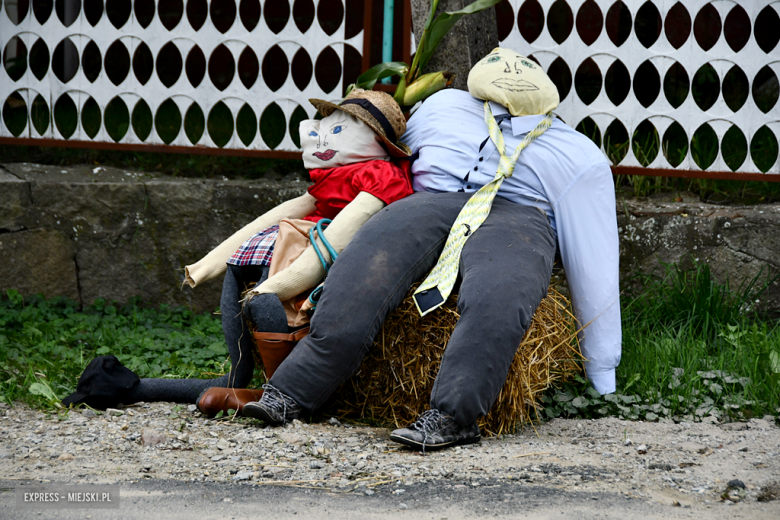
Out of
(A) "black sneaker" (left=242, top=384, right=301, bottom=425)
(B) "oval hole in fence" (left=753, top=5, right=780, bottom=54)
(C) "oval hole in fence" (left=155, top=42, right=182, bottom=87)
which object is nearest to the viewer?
(A) "black sneaker" (left=242, top=384, right=301, bottom=425)

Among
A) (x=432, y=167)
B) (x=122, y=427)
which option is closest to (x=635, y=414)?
(x=432, y=167)

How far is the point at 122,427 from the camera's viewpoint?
97.0 inches

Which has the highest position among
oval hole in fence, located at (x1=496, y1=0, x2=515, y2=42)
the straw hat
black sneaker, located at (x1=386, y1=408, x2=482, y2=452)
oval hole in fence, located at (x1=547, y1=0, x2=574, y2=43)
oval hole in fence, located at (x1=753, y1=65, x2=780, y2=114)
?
oval hole in fence, located at (x1=547, y1=0, x2=574, y2=43)

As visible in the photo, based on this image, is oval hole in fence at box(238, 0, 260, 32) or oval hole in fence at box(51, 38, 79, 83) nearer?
oval hole in fence at box(51, 38, 79, 83)

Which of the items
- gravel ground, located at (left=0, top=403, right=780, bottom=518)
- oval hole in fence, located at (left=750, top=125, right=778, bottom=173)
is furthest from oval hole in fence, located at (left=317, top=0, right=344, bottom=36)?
gravel ground, located at (left=0, top=403, right=780, bottom=518)

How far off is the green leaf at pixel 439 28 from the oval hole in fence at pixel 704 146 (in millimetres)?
1463

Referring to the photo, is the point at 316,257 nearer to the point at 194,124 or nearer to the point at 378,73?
the point at 378,73

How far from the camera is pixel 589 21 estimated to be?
15.7ft

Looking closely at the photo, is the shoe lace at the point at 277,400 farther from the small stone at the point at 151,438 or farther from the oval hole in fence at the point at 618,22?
the oval hole in fence at the point at 618,22

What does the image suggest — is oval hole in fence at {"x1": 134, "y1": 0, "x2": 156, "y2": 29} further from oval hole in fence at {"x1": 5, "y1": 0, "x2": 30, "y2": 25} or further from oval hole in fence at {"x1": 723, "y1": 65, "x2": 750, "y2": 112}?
oval hole in fence at {"x1": 723, "y1": 65, "x2": 750, "y2": 112}

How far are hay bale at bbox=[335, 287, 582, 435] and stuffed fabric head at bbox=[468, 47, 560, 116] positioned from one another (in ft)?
2.51

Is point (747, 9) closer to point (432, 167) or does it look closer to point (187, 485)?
point (432, 167)

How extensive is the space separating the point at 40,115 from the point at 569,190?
3463 mm

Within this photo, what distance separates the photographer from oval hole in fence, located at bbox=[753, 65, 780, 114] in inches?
161
